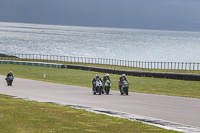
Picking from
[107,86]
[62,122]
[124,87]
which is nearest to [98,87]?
[107,86]

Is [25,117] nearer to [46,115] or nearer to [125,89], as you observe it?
[46,115]

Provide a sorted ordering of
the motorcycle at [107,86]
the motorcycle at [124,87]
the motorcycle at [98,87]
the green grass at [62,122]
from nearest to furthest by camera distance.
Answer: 1. the green grass at [62,122]
2. the motorcycle at [124,87]
3. the motorcycle at [98,87]
4. the motorcycle at [107,86]

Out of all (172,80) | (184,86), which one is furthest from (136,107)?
(172,80)

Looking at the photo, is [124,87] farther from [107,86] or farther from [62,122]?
[62,122]

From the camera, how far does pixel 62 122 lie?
15.7 m

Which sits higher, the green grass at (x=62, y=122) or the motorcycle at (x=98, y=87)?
the motorcycle at (x=98, y=87)

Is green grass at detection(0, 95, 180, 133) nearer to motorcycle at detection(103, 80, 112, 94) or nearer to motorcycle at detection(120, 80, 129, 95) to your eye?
motorcycle at detection(120, 80, 129, 95)

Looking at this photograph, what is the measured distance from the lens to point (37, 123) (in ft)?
49.9

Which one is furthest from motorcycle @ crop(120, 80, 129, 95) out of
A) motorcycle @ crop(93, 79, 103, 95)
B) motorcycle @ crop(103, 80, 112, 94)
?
motorcycle @ crop(93, 79, 103, 95)

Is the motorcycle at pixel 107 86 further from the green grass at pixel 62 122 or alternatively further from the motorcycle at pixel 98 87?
the green grass at pixel 62 122

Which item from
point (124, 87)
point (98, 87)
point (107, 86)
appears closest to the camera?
point (124, 87)

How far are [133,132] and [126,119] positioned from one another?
2.99m

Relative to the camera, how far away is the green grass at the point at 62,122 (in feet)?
46.1

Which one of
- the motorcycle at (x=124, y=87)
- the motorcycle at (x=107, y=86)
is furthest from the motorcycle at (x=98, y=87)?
the motorcycle at (x=124, y=87)
